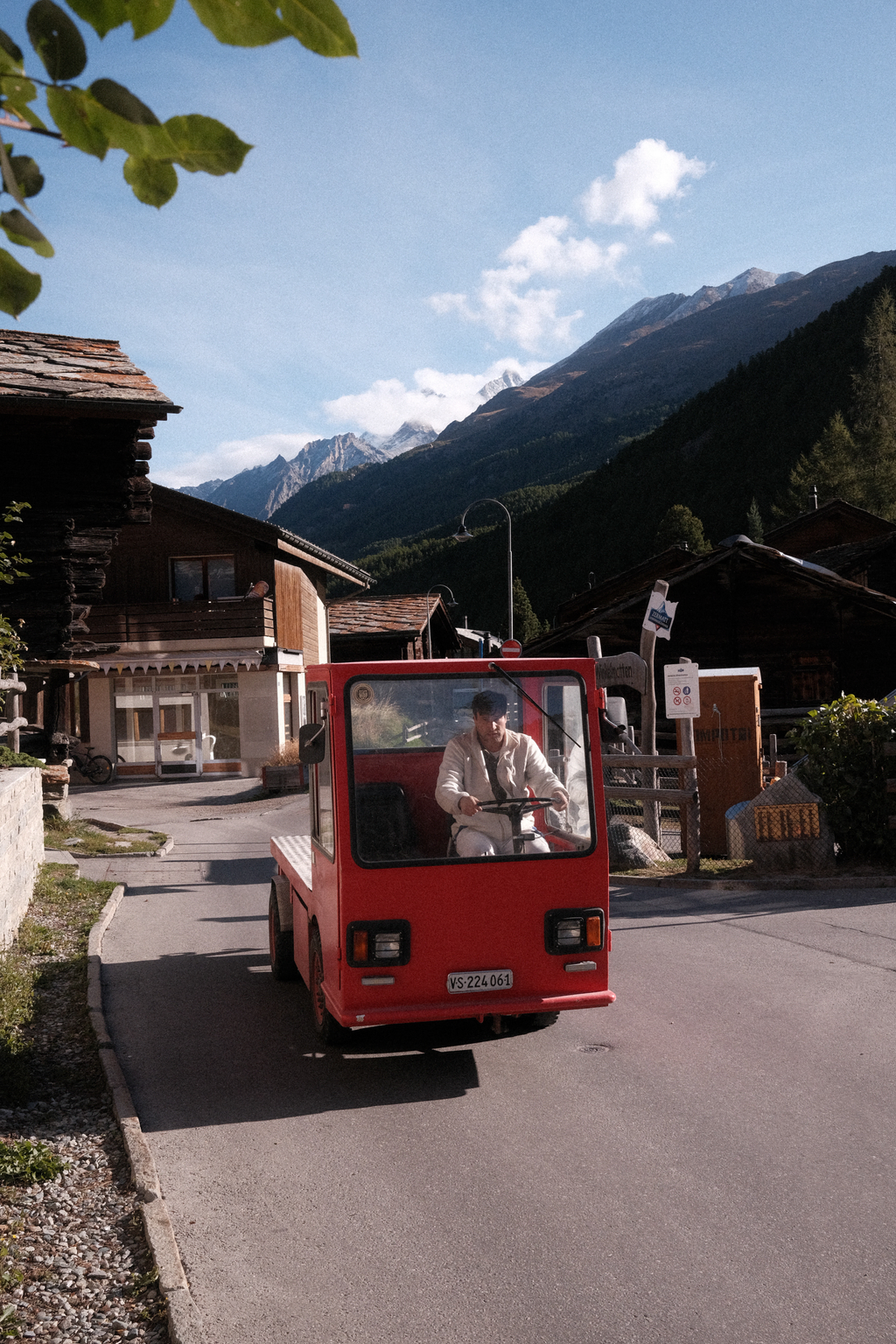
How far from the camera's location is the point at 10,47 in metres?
1.53

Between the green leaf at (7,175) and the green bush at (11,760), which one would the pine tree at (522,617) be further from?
the green leaf at (7,175)

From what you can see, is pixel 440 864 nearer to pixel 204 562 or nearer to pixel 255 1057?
pixel 255 1057

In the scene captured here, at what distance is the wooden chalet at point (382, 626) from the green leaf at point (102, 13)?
43601mm

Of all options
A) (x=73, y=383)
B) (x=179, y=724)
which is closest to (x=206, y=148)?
(x=73, y=383)

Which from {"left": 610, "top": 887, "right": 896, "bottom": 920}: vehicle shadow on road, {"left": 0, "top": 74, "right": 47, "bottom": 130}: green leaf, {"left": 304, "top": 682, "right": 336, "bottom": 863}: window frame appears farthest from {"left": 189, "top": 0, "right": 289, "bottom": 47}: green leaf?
{"left": 610, "top": 887, "right": 896, "bottom": 920}: vehicle shadow on road

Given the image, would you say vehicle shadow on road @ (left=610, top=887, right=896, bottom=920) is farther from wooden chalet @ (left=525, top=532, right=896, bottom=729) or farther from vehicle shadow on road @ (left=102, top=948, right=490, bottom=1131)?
wooden chalet @ (left=525, top=532, right=896, bottom=729)

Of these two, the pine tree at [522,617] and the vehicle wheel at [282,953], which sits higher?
the pine tree at [522,617]

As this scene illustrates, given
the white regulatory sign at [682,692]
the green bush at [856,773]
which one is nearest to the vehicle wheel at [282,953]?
the white regulatory sign at [682,692]

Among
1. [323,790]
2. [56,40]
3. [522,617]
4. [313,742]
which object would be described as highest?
[522,617]

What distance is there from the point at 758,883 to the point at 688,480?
107m

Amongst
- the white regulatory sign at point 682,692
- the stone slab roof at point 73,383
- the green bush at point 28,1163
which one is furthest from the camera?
the white regulatory sign at point 682,692

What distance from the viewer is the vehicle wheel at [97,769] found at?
33.4 metres

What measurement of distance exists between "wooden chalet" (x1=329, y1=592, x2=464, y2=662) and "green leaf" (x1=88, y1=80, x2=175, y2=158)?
4355cm

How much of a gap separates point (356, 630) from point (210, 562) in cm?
1213
